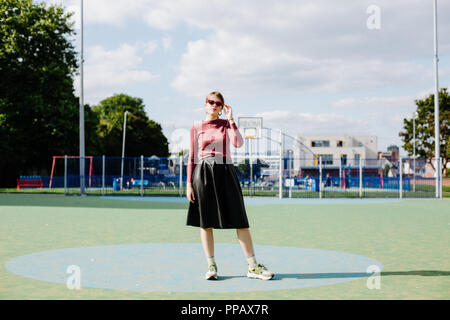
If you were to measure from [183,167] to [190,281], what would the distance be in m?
25.9

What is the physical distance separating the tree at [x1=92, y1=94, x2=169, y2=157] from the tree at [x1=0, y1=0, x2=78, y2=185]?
76.1ft

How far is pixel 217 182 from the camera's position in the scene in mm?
6176

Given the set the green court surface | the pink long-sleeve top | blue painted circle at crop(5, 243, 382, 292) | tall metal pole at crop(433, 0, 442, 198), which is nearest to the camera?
the green court surface

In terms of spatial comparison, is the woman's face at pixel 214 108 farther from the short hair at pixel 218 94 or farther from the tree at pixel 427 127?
the tree at pixel 427 127

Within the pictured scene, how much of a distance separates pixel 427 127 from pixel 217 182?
5386 centimetres

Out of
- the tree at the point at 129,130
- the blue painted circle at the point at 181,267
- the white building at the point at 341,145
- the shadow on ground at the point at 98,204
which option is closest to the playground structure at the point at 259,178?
the shadow on ground at the point at 98,204

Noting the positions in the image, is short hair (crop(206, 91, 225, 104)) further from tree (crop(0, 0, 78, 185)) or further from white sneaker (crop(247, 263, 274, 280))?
tree (crop(0, 0, 78, 185))

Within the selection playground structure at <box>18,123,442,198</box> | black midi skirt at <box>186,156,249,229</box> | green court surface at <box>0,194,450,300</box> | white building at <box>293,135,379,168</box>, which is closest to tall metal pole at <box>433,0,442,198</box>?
playground structure at <box>18,123,442,198</box>

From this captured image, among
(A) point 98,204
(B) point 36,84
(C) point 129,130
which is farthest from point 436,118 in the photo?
(C) point 129,130

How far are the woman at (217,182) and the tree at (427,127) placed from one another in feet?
163

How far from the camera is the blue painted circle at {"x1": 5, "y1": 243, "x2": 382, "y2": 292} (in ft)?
19.4

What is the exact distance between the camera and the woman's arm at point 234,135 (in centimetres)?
599
